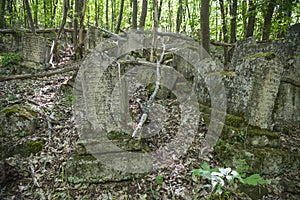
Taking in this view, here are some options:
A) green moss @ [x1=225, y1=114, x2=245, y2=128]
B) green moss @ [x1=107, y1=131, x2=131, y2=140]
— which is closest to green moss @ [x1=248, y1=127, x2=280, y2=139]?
green moss @ [x1=225, y1=114, x2=245, y2=128]

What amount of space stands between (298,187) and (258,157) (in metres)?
0.75

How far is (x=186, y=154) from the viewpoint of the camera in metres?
4.10

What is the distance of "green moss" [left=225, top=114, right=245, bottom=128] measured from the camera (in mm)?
4215

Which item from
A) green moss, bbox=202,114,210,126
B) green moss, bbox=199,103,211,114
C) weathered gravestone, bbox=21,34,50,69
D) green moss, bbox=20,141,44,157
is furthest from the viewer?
weathered gravestone, bbox=21,34,50,69

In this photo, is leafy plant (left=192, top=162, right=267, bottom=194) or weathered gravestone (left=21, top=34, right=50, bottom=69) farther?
weathered gravestone (left=21, top=34, right=50, bottom=69)

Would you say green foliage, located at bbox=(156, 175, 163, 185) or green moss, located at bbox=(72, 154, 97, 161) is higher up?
green moss, located at bbox=(72, 154, 97, 161)

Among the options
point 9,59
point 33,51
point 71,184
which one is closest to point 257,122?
point 71,184

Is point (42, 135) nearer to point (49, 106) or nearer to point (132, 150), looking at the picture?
point (49, 106)

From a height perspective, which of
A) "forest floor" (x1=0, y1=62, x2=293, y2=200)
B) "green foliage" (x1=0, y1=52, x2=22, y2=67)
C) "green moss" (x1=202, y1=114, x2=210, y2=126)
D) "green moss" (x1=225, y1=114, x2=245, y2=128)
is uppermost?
"green foliage" (x1=0, y1=52, x2=22, y2=67)

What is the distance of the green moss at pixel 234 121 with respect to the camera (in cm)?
421

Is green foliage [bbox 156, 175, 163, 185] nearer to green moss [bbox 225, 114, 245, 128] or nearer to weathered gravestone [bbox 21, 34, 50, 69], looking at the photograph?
green moss [bbox 225, 114, 245, 128]

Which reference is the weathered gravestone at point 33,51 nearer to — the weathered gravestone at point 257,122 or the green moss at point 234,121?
the weathered gravestone at point 257,122

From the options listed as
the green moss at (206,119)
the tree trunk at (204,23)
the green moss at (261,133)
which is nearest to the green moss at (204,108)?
the green moss at (206,119)

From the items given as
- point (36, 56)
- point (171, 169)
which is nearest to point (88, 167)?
point (171, 169)
